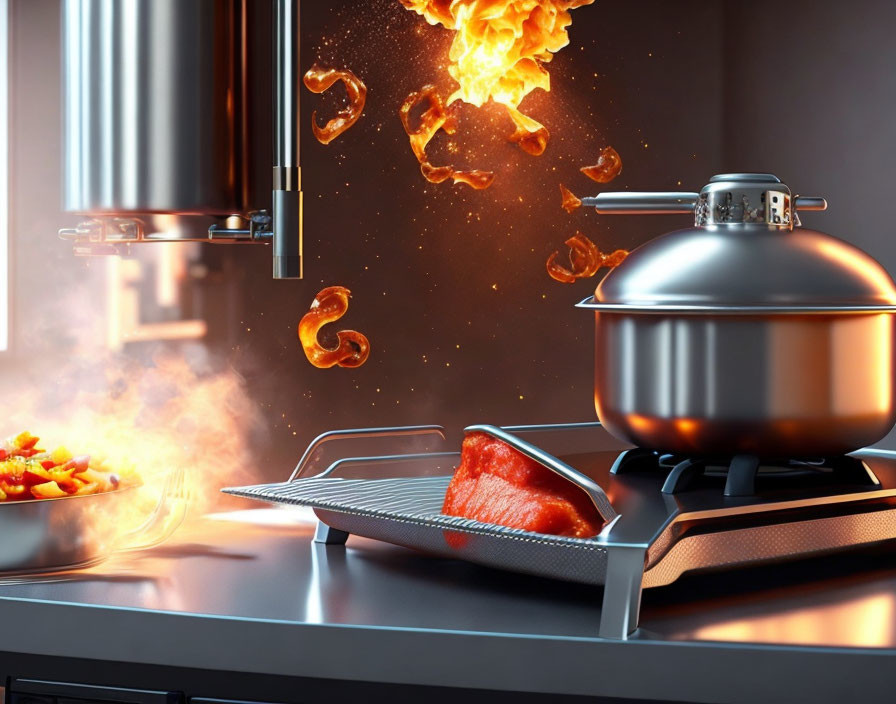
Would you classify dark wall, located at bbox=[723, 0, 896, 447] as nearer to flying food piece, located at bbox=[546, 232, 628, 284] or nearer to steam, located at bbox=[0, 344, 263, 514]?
flying food piece, located at bbox=[546, 232, 628, 284]

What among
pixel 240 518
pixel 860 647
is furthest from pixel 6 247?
pixel 860 647

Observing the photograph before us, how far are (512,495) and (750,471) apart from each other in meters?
0.22

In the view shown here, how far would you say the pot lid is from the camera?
1.05 m

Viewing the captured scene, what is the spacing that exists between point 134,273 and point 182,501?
58 cm

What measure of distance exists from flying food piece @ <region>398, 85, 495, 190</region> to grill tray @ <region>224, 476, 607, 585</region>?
72 centimetres

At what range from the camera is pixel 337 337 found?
6.10 ft

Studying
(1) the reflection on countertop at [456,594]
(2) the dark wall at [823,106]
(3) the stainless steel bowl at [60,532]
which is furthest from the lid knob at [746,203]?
(2) the dark wall at [823,106]

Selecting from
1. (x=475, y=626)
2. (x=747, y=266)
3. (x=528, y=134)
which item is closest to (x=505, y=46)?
(x=528, y=134)

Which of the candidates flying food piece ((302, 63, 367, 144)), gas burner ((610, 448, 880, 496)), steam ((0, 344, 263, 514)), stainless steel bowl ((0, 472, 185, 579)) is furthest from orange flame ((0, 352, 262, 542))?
gas burner ((610, 448, 880, 496))

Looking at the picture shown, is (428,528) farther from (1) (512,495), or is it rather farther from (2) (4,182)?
(2) (4,182)

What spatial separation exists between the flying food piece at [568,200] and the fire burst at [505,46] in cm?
8

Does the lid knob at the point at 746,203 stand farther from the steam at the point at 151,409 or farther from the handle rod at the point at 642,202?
the steam at the point at 151,409

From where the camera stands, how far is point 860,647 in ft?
2.86

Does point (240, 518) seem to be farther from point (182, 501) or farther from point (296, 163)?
point (296, 163)
